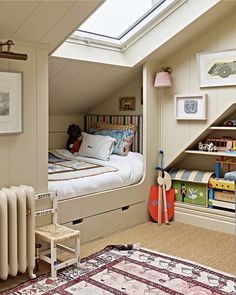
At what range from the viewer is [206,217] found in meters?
3.92

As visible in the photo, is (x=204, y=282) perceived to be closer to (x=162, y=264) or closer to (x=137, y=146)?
(x=162, y=264)

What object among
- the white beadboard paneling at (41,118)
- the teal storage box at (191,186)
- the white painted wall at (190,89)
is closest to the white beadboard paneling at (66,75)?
the white beadboard paneling at (41,118)

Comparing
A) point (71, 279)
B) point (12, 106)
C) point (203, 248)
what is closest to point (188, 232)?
point (203, 248)

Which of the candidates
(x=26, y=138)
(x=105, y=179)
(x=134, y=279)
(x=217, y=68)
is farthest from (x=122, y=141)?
(x=134, y=279)

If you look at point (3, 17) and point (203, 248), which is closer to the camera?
point (3, 17)

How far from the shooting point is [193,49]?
3863 mm

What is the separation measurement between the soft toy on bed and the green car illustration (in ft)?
5.73

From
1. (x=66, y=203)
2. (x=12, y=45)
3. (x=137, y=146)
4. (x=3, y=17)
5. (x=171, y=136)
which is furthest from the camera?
(x=137, y=146)

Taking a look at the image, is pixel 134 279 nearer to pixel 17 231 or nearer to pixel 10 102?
pixel 17 231

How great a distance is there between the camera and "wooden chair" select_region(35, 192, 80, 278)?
271 centimetres

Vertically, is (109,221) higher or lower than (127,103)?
lower

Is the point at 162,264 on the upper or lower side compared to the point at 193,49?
lower

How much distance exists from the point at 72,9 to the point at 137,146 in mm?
2117

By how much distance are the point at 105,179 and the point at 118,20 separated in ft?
5.08
